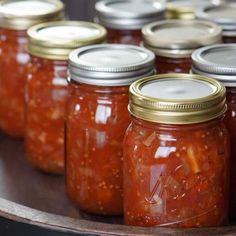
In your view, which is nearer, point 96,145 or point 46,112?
point 96,145

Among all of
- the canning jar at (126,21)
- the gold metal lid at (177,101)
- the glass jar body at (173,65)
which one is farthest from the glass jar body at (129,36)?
the gold metal lid at (177,101)

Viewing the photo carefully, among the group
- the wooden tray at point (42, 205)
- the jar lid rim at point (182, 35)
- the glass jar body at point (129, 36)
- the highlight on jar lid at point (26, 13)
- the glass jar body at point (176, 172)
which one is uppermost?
the jar lid rim at point (182, 35)

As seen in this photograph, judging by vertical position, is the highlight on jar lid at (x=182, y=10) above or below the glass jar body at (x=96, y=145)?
above

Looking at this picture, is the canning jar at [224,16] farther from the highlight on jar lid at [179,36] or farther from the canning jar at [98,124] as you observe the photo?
the canning jar at [98,124]

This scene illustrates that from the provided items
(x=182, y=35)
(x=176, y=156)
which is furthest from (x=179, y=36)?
(x=176, y=156)

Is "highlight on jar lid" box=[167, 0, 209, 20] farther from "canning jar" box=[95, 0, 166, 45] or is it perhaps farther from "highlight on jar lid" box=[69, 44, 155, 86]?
"highlight on jar lid" box=[69, 44, 155, 86]

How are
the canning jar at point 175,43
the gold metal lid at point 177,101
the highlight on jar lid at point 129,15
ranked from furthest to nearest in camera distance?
the highlight on jar lid at point 129,15 → the canning jar at point 175,43 → the gold metal lid at point 177,101

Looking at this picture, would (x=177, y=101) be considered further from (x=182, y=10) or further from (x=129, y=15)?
(x=182, y=10)

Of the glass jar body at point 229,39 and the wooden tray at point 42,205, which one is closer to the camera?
the wooden tray at point 42,205
